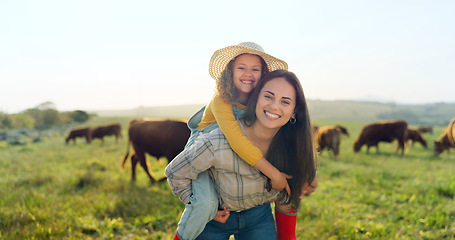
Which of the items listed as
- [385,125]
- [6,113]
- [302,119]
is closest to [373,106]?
[385,125]

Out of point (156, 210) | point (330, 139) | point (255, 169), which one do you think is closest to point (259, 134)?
point (255, 169)

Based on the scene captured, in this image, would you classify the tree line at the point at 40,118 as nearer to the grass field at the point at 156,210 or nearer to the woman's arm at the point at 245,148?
the grass field at the point at 156,210

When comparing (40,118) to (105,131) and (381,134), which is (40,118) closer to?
(105,131)

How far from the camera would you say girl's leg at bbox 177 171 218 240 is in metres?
1.86

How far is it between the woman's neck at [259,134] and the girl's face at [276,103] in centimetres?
9

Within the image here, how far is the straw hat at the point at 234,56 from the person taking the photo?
2326mm

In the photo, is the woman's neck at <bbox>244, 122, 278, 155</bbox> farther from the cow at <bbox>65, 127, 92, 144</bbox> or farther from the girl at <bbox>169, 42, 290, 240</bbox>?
the cow at <bbox>65, 127, 92, 144</bbox>

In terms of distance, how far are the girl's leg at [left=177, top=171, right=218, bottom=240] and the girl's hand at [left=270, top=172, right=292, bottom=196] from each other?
1.39 feet

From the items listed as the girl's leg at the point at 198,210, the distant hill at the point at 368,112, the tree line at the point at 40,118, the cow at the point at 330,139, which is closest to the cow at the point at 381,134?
the cow at the point at 330,139

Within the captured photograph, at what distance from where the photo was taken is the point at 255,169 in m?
2.01

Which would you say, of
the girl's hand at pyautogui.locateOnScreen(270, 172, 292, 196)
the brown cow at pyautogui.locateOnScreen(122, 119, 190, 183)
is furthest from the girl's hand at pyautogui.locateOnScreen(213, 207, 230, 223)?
the brown cow at pyautogui.locateOnScreen(122, 119, 190, 183)

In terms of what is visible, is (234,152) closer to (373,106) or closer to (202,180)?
(202,180)

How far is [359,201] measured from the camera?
5637 mm

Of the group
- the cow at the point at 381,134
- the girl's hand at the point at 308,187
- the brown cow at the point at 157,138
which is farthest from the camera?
the cow at the point at 381,134
